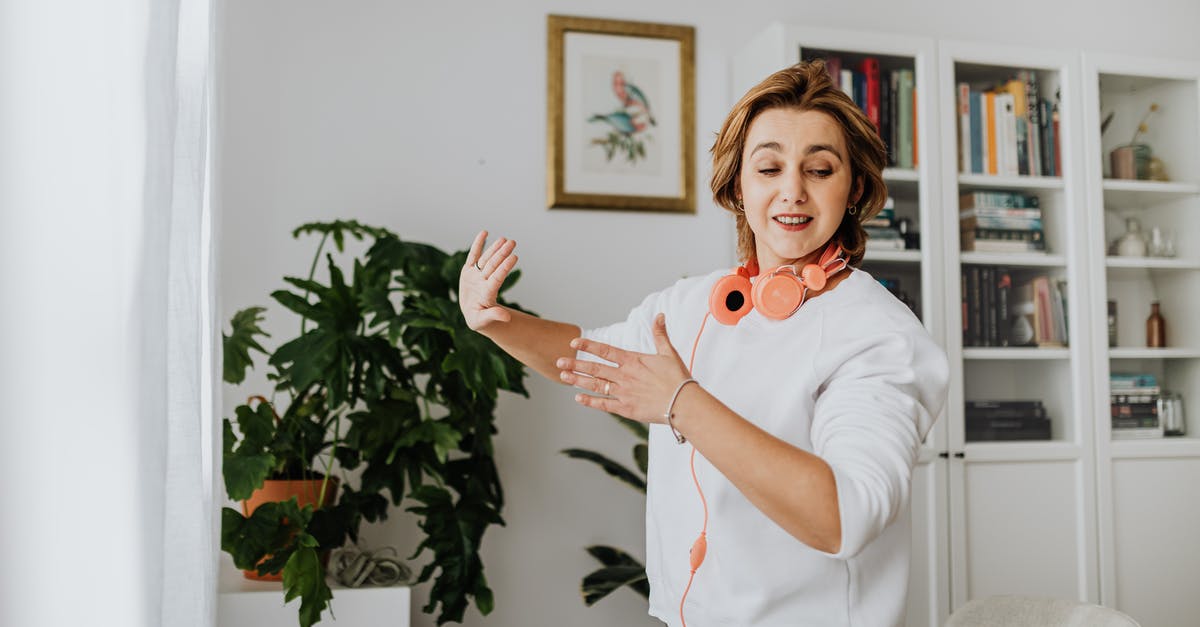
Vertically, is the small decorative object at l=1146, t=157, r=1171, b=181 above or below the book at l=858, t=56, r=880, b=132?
below

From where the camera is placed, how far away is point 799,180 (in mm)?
1173

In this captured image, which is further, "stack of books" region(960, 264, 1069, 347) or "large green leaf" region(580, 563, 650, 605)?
"stack of books" region(960, 264, 1069, 347)

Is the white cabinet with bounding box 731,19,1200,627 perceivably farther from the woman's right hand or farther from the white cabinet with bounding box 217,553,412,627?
the woman's right hand

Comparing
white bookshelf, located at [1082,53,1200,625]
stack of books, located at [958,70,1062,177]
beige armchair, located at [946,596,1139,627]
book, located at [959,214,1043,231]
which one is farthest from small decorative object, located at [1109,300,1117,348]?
beige armchair, located at [946,596,1139,627]

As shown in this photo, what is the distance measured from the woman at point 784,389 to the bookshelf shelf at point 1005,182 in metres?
1.76

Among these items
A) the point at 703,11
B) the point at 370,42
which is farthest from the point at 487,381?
the point at 703,11

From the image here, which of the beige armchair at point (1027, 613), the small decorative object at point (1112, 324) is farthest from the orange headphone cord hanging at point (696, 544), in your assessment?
the small decorative object at point (1112, 324)

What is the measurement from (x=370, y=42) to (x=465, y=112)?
341 millimetres

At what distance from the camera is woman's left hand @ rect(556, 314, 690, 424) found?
94cm

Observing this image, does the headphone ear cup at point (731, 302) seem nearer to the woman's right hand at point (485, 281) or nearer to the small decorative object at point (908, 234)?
the woman's right hand at point (485, 281)

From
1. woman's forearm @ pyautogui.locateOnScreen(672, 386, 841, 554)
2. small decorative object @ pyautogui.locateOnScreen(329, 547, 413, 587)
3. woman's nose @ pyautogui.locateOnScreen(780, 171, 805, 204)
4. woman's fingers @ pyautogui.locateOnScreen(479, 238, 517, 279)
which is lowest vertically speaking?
small decorative object @ pyautogui.locateOnScreen(329, 547, 413, 587)

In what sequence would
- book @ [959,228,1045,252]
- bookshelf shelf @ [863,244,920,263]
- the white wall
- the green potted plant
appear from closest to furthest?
the green potted plant, the white wall, bookshelf shelf @ [863,244,920,263], book @ [959,228,1045,252]

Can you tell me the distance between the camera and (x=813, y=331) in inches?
43.3

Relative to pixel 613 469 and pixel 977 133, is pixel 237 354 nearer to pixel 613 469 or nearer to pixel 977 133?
pixel 613 469
